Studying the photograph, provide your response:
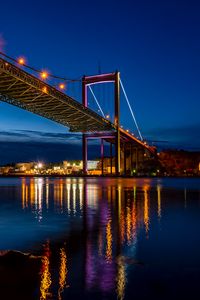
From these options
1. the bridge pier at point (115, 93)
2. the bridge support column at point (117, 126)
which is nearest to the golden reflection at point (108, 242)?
the bridge support column at point (117, 126)

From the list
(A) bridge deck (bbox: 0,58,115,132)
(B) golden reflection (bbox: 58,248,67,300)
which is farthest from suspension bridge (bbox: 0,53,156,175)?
(B) golden reflection (bbox: 58,248,67,300)

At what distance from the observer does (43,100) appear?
4631cm

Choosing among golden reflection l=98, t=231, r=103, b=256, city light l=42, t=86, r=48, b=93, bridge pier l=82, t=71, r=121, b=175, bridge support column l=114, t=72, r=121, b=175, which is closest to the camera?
golden reflection l=98, t=231, r=103, b=256

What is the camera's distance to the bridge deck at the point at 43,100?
120 ft

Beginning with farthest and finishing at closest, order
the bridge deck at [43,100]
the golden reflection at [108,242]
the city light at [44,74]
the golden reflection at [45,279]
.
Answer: the city light at [44,74]
the bridge deck at [43,100]
the golden reflection at [108,242]
the golden reflection at [45,279]

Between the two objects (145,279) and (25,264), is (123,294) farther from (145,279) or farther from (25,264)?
(25,264)

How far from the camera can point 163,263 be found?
648 cm

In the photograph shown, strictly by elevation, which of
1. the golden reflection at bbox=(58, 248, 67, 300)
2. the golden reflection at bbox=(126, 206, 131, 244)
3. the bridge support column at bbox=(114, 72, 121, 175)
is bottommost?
the golden reflection at bbox=(126, 206, 131, 244)

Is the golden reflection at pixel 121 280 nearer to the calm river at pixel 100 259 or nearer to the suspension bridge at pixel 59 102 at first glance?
the calm river at pixel 100 259

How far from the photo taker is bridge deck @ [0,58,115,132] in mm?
36469

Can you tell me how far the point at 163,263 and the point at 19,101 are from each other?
4079 centimetres

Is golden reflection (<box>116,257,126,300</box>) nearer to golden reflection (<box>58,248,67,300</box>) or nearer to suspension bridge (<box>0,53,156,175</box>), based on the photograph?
golden reflection (<box>58,248,67,300</box>)

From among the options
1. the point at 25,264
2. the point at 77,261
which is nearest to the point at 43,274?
the point at 25,264

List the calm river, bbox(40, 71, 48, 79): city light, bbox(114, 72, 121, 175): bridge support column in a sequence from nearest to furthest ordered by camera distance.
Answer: the calm river → bbox(40, 71, 48, 79): city light → bbox(114, 72, 121, 175): bridge support column
